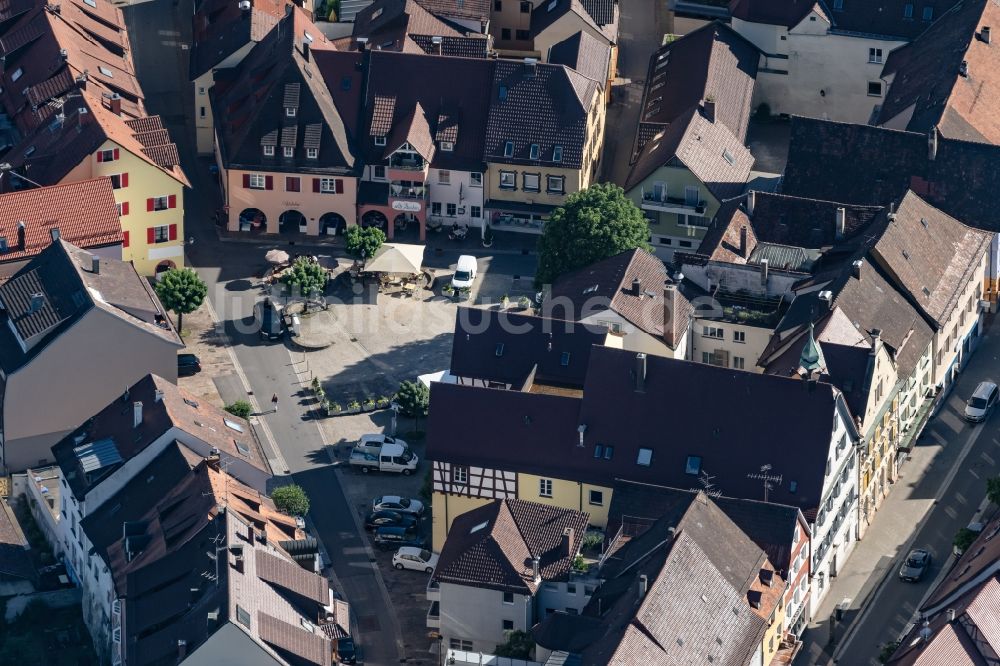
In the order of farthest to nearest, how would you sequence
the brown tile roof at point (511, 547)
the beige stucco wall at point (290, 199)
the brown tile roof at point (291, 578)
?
the beige stucco wall at point (290, 199)
the brown tile roof at point (511, 547)
the brown tile roof at point (291, 578)

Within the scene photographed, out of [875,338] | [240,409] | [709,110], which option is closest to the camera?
[875,338]

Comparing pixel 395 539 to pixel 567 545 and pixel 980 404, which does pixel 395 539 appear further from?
pixel 980 404

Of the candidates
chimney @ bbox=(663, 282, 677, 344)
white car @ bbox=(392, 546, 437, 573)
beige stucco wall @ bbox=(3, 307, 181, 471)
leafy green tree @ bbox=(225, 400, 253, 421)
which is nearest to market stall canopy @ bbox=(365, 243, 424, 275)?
leafy green tree @ bbox=(225, 400, 253, 421)

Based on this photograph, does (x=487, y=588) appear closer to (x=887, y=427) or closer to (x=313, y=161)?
(x=887, y=427)

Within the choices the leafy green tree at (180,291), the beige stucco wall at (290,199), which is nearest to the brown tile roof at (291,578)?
the leafy green tree at (180,291)

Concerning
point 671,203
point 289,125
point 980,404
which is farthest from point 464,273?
point 980,404

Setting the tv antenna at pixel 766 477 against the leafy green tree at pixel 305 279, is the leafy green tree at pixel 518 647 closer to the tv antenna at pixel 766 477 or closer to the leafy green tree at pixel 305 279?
the tv antenna at pixel 766 477
